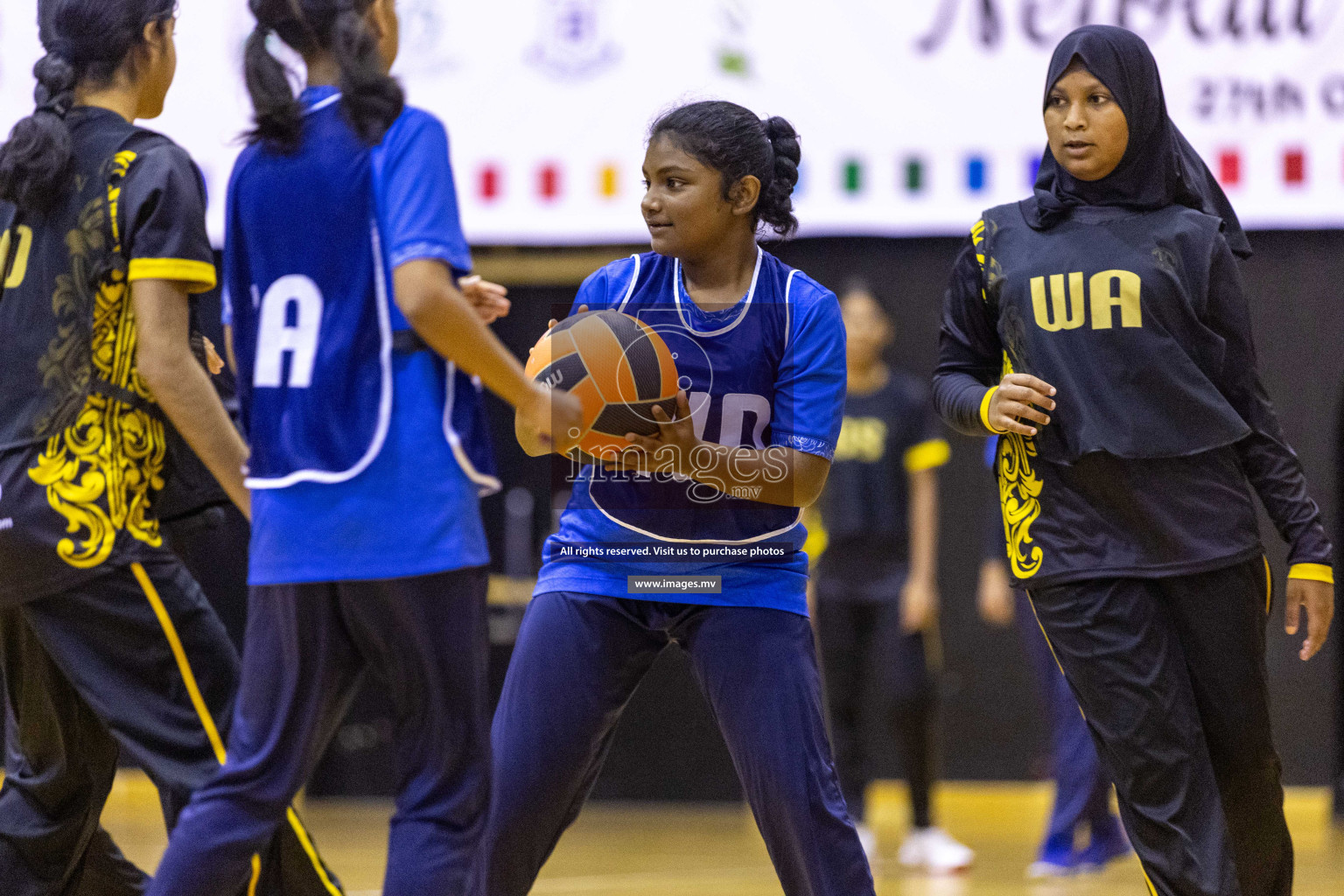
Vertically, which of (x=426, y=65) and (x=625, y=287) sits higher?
(x=426, y=65)

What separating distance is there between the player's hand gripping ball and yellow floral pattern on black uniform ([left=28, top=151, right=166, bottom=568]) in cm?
82

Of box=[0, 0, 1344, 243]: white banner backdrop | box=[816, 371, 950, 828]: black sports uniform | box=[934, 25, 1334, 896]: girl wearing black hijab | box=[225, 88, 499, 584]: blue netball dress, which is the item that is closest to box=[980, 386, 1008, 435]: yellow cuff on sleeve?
box=[934, 25, 1334, 896]: girl wearing black hijab

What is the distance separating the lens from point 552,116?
6.67 meters

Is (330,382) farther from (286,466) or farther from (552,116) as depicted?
(552,116)

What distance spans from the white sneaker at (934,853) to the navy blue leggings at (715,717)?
120 inches

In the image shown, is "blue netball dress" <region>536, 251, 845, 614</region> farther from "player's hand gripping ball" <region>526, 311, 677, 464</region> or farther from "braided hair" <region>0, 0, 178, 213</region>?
"braided hair" <region>0, 0, 178, 213</region>

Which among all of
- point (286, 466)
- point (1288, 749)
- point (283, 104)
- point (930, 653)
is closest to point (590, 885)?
point (930, 653)

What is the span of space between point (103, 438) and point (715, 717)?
4.42ft

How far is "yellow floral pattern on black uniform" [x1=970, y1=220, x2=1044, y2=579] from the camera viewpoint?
308cm

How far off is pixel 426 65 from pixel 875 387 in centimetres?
257

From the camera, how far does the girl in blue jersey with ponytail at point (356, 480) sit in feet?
7.60

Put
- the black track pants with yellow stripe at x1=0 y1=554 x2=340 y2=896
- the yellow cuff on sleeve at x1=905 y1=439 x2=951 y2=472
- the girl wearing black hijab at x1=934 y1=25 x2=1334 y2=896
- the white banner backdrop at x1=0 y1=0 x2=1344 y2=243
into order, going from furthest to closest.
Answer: the white banner backdrop at x1=0 y1=0 x2=1344 y2=243, the yellow cuff on sleeve at x1=905 y1=439 x2=951 y2=472, the girl wearing black hijab at x1=934 y1=25 x2=1334 y2=896, the black track pants with yellow stripe at x1=0 y1=554 x2=340 y2=896

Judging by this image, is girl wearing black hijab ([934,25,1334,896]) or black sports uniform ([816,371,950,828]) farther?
black sports uniform ([816,371,950,828])

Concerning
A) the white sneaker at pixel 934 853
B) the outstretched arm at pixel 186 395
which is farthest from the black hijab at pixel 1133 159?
the white sneaker at pixel 934 853
